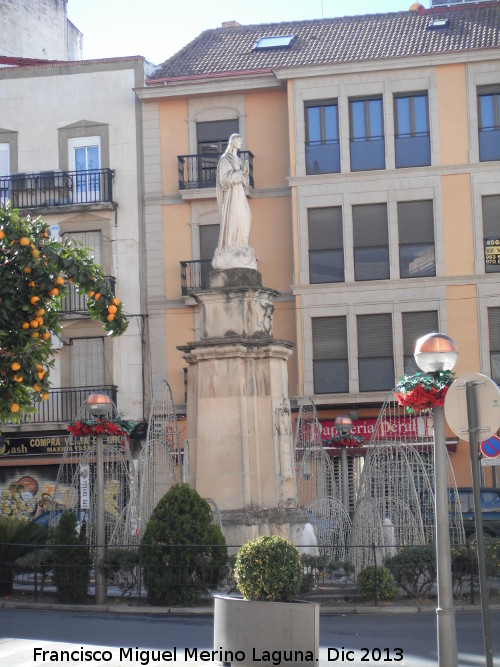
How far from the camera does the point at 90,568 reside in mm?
18234

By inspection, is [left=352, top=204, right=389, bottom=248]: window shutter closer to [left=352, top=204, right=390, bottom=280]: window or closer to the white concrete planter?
[left=352, top=204, right=390, bottom=280]: window

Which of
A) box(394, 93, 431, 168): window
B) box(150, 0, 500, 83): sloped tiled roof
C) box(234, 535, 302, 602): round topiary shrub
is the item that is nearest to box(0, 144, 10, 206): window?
box(150, 0, 500, 83): sloped tiled roof

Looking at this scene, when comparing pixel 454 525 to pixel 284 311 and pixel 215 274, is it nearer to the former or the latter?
pixel 215 274

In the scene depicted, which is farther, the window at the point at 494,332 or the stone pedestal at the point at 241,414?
the window at the point at 494,332

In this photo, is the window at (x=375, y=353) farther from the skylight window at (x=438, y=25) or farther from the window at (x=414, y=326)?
the skylight window at (x=438, y=25)

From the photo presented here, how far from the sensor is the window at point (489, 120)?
34.9 m

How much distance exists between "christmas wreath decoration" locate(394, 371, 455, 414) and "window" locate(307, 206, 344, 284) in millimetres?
23289

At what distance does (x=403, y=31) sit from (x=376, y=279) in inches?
331

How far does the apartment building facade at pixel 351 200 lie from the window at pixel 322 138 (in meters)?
0.04

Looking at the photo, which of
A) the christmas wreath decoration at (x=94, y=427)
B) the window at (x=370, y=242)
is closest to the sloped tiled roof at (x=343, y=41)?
the window at (x=370, y=242)

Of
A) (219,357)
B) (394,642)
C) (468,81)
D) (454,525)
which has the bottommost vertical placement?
(394,642)

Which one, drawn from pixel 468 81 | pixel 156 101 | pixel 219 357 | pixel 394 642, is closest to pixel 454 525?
pixel 219 357

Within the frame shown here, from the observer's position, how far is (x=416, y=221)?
35.0m

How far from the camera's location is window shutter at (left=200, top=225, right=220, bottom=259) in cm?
→ 3656
